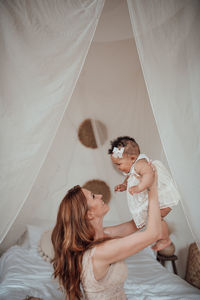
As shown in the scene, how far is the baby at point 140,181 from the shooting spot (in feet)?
4.80

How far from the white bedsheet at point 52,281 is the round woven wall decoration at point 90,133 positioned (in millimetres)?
1355

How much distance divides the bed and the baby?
0.63 m

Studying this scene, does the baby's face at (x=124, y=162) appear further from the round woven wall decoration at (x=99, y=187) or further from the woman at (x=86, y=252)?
the round woven wall decoration at (x=99, y=187)

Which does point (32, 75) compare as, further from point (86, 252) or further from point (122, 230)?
point (122, 230)

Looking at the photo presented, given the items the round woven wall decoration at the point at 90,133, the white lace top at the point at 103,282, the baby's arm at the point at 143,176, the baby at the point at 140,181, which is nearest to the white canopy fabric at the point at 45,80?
the baby's arm at the point at 143,176

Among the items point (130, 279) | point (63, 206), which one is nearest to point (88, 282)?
point (63, 206)

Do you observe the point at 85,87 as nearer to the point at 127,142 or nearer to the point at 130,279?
the point at 127,142

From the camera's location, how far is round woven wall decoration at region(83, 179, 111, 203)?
3055mm

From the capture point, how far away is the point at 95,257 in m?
1.34

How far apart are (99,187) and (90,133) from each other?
683mm

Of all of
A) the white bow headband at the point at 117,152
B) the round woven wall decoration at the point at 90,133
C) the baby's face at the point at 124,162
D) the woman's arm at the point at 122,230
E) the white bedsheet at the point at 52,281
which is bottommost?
the white bedsheet at the point at 52,281

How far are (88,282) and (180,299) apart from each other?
724mm

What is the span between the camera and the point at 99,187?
121 inches

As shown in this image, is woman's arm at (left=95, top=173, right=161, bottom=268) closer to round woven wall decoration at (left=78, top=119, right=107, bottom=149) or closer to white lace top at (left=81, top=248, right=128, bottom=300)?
white lace top at (left=81, top=248, right=128, bottom=300)
